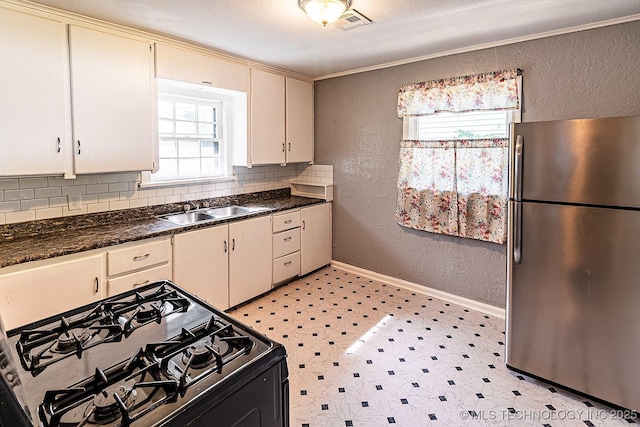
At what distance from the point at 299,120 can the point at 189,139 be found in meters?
1.25

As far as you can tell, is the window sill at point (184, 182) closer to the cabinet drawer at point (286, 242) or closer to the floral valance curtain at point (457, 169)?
the cabinet drawer at point (286, 242)

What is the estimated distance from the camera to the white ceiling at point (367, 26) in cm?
223

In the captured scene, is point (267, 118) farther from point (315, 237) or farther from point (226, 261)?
point (226, 261)

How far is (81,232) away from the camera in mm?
2615

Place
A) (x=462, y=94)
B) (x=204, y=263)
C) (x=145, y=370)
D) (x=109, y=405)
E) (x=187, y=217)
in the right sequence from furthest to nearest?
(x=187, y=217) → (x=462, y=94) → (x=204, y=263) → (x=145, y=370) → (x=109, y=405)

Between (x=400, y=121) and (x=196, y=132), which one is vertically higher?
(x=400, y=121)

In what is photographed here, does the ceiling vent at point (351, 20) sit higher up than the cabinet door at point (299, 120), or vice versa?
the ceiling vent at point (351, 20)

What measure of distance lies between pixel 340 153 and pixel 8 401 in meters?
3.84

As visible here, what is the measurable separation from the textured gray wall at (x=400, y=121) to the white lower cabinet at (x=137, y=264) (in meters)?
2.12

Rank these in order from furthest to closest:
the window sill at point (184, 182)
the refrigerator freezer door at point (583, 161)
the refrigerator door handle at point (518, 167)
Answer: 1. the window sill at point (184, 182)
2. the refrigerator door handle at point (518, 167)
3. the refrigerator freezer door at point (583, 161)

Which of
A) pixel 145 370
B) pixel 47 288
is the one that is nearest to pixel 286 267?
pixel 47 288

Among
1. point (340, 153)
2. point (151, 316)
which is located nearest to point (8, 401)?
point (151, 316)

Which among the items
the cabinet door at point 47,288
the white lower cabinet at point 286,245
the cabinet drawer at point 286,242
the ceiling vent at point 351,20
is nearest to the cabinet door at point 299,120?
the white lower cabinet at point 286,245

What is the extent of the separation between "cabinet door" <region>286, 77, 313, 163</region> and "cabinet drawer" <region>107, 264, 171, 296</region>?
6.17 ft
